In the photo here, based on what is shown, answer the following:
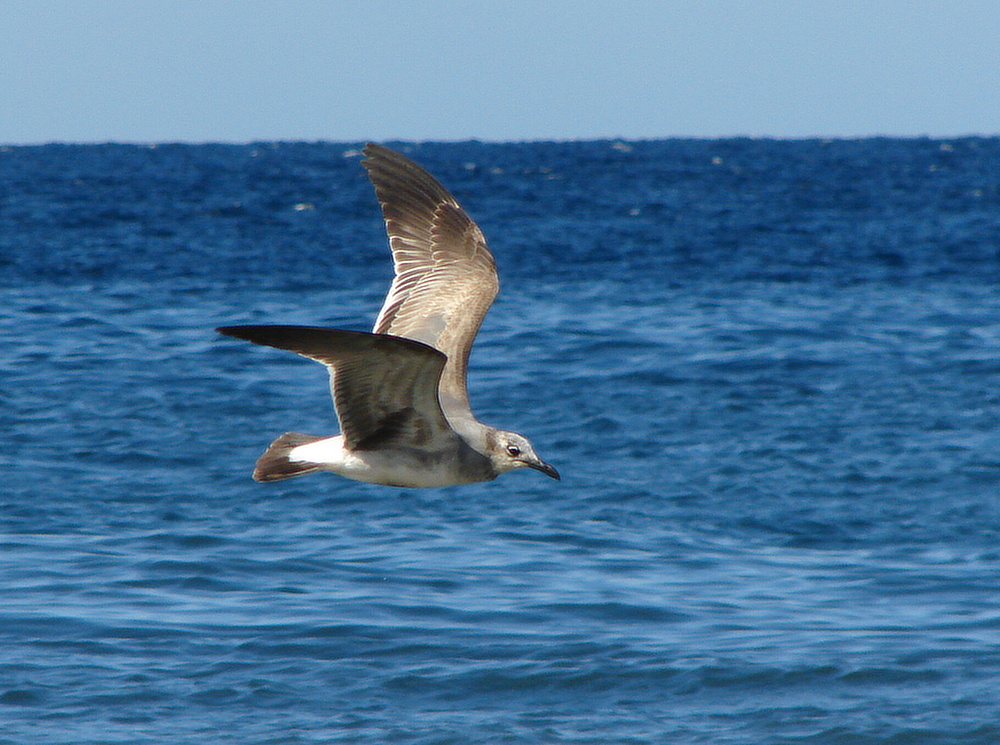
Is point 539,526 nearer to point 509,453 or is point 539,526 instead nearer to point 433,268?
point 433,268

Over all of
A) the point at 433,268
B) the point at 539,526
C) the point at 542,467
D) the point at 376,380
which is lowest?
the point at 539,526

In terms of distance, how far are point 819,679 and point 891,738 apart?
60cm

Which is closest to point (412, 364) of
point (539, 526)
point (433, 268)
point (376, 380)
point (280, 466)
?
point (376, 380)

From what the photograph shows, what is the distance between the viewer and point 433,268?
7859 mm

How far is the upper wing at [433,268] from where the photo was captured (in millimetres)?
7305

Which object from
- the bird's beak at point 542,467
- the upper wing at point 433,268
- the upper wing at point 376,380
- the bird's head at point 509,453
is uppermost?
the upper wing at point 433,268

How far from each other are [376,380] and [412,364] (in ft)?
0.91

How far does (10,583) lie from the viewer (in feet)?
30.5

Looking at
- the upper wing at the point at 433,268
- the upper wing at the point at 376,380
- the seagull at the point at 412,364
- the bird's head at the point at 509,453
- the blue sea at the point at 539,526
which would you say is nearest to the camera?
the upper wing at the point at 376,380

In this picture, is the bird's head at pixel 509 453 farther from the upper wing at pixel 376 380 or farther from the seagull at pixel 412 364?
the upper wing at pixel 376 380

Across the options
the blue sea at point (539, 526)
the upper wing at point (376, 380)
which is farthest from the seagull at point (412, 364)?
the blue sea at point (539, 526)

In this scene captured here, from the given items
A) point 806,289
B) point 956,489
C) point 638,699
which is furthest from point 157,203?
point 638,699

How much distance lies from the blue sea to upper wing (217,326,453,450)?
199cm

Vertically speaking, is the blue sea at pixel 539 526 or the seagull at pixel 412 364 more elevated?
the seagull at pixel 412 364
